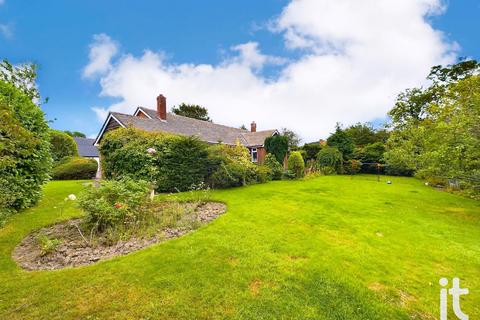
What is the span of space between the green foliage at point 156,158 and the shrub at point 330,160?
522 inches

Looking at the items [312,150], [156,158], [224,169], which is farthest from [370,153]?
[156,158]

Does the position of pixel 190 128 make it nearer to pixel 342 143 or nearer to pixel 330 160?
pixel 330 160

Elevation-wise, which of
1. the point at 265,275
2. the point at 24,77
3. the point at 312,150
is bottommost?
the point at 265,275

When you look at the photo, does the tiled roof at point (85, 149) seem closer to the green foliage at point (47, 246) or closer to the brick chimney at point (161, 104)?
the brick chimney at point (161, 104)

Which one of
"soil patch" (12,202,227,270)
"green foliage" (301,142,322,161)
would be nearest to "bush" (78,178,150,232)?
"soil patch" (12,202,227,270)

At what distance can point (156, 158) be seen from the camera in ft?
35.5

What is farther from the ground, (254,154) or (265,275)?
(254,154)

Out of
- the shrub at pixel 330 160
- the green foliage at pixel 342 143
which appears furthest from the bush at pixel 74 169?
the green foliage at pixel 342 143

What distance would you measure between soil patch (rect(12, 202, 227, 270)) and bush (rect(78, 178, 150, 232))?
0.47 metres

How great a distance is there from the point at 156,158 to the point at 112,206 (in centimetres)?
535

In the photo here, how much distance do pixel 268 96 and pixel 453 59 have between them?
59.9 ft

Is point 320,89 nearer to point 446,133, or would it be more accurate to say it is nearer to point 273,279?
point 446,133

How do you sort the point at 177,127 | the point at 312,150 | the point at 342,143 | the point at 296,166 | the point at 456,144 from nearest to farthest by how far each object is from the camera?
the point at 456,144 < the point at 296,166 < the point at 177,127 < the point at 342,143 < the point at 312,150

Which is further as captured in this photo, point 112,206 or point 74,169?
point 74,169
